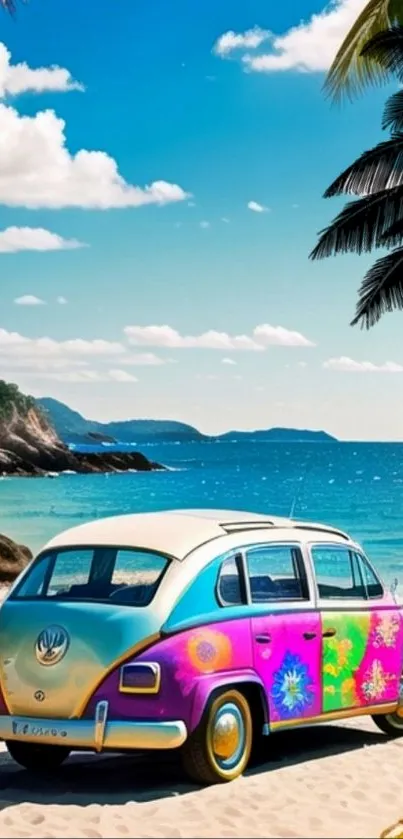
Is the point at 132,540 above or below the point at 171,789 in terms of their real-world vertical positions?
above

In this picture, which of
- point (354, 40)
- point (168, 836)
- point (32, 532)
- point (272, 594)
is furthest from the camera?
point (32, 532)

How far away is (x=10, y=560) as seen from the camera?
112ft

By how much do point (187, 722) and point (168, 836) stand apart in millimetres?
1302

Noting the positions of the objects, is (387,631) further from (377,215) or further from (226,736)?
(377,215)

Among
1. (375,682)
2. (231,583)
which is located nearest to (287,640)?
(231,583)

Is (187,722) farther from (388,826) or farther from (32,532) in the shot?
(32,532)

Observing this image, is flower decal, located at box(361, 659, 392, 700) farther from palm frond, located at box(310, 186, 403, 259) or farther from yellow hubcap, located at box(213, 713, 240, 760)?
palm frond, located at box(310, 186, 403, 259)

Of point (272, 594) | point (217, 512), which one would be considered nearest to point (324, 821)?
point (272, 594)

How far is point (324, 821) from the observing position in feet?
29.0

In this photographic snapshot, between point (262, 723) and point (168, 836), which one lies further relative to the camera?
point (262, 723)

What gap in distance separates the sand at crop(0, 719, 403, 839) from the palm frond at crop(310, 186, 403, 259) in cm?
1349

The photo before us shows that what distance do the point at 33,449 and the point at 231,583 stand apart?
13833 centimetres

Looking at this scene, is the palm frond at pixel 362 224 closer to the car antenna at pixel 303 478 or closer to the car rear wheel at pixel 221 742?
the car rear wheel at pixel 221 742

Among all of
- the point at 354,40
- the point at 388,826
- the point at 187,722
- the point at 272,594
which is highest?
the point at 354,40
